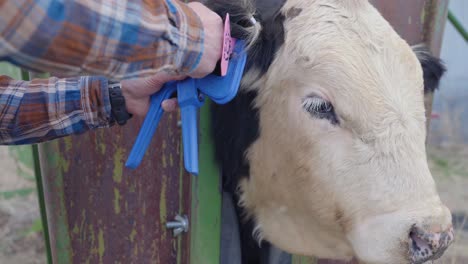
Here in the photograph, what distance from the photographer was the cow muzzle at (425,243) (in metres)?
1.15

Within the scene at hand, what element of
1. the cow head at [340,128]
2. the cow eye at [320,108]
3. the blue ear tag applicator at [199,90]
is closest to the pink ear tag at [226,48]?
the blue ear tag applicator at [199,90]

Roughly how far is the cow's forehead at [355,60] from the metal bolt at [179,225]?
60cm

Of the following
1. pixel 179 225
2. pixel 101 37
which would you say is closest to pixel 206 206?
pixel 179 225

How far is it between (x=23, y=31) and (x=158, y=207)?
0.89 metres

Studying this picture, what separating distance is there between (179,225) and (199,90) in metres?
0.57

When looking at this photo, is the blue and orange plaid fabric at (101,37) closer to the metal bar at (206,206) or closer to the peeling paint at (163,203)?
the metal bar at (206,206)

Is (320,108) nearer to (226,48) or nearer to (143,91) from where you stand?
(226,48)

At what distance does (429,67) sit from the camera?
1557 millimetres

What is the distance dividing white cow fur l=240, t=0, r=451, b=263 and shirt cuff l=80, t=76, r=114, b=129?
0.38 metres

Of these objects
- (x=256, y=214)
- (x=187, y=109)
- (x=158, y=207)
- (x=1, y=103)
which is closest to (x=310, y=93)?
(x=187, y=109)

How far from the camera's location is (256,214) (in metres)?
1.52

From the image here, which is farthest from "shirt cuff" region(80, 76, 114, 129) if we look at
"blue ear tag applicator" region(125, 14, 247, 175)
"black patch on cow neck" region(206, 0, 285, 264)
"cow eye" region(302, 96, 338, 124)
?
"cow eye" region(302, 96, 338, 124)

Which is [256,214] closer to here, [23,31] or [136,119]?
[136,119]

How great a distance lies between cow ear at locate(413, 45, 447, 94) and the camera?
1.56 m
